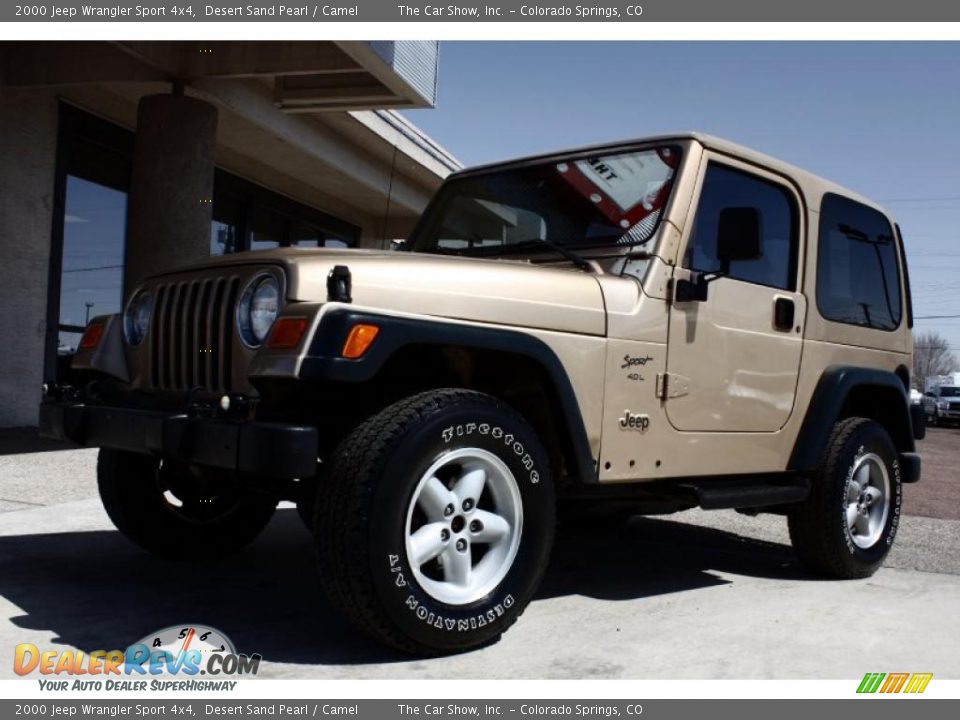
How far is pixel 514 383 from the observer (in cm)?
378

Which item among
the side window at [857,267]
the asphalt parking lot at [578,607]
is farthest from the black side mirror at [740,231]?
the asphalt parking lot at [578,607]

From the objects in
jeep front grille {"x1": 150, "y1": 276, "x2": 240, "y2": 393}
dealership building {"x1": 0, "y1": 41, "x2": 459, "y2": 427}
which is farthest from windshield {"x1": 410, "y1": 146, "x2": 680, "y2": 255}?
dealership building {"x1": 0, "y1": 41, "x2": 459, "y2": 427}

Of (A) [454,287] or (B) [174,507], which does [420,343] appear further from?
(B) [174,507]

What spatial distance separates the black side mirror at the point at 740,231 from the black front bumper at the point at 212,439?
6.95ft

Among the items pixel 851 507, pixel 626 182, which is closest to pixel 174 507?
pixel 626 182

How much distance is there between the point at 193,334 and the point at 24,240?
8.07 meters

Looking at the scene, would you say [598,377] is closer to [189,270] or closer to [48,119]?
[189,270]

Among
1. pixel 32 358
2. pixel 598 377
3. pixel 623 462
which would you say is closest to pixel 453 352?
pixel 598 377

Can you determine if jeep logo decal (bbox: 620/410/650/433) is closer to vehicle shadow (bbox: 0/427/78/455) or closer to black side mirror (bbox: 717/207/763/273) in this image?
black side mirror (bbox: 717/207/763/273)

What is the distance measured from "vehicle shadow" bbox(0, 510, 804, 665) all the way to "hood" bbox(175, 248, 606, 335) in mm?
1193

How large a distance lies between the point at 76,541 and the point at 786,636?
3613 mm

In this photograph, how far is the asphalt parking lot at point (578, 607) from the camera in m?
3.30

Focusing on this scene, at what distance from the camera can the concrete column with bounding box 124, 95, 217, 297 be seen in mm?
10461

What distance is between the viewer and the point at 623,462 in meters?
3.92
